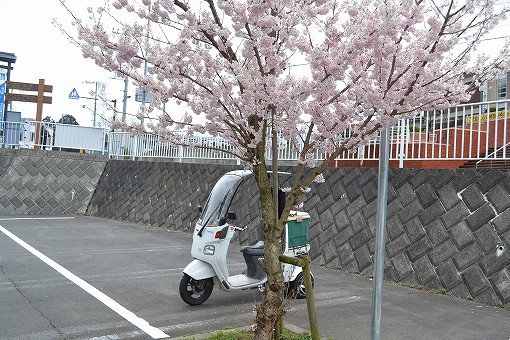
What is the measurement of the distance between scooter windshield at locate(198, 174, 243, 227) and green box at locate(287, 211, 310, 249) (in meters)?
0.81

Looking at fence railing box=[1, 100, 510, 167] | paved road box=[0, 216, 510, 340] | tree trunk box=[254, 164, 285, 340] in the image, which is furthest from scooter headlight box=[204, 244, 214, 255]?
tree trunk box=[254, 164, 285, 340]

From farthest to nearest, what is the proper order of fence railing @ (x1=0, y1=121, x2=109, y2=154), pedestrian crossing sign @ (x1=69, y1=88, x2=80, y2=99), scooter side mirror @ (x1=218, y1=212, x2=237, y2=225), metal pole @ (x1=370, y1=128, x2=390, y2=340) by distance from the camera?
pedestrian crossing sign @ (x1=69, y1=88, x2=80, y2=99) < fence railing @ (x1=0, y1=121, x2=109, y2=154) < scooter side mirror @ (x1=218, y1=212, x2=237, y2=225) < metal pole @ (x1=370, y1=128, x2=390, y2=340)

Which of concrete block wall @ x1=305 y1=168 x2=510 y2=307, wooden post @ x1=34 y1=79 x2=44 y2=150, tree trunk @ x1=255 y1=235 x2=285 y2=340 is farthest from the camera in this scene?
wooden post @ x1=34 y1=79 x2=44 y2=150

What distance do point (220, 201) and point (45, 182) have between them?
39.9 feet

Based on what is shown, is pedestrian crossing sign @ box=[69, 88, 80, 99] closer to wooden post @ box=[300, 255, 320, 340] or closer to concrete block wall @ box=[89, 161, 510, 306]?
concrete block wall @ box=[89, 161, 510, 306]

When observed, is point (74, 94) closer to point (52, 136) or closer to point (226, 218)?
point (52, 136)

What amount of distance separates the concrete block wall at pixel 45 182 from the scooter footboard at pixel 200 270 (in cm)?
1172

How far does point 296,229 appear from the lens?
591 centimetres

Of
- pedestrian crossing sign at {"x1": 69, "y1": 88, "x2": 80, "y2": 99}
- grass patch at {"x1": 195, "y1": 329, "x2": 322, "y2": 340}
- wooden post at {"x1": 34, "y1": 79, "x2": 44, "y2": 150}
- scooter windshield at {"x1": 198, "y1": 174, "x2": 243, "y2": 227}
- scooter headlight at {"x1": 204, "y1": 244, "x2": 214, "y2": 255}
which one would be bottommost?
grass patch at {"x1": 195, "y1": 329, "x2": 322, "y2": 340}

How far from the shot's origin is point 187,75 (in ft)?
11.8

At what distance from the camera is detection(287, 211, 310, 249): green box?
19.1 feet

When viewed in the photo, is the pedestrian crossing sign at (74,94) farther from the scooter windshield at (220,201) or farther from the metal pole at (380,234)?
the metal pole at (380,234)

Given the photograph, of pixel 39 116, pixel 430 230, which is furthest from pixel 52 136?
pixel 430 230

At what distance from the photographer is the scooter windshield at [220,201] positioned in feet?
18.1
